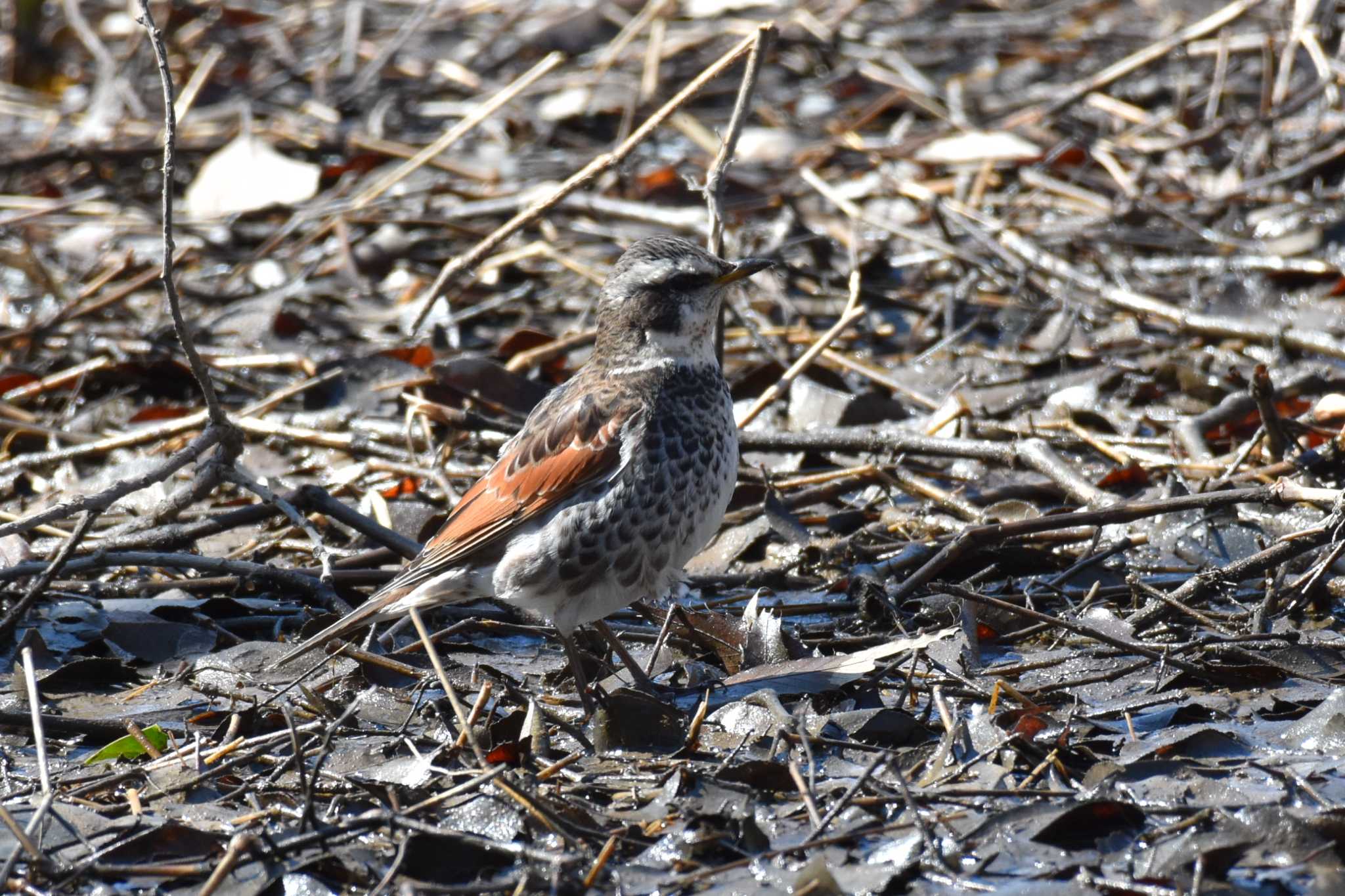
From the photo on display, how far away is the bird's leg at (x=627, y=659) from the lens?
188 inches

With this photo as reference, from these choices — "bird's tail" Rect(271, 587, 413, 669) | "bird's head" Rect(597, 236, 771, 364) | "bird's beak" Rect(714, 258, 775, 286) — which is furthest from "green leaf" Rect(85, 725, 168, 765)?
"bird's beak" Rect(714, 258, 775, 286)

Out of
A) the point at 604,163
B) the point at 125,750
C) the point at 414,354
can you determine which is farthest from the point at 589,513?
the point at 414,354

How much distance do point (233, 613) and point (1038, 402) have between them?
343 cm

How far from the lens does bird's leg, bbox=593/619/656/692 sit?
4781mm

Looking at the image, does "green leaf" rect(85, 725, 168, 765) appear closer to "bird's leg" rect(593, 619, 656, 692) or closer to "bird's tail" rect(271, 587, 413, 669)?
"bird's tail" rect(271, 587, 413, 669)

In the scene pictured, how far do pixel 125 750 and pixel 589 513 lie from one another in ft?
4.97

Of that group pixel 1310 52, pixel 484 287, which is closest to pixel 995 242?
pixel 1310 52

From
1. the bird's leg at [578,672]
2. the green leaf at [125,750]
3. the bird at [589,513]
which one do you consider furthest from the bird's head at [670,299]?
the green leaf at [125,750]

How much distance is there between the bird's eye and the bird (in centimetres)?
29

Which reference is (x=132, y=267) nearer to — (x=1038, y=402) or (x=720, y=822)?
(x=1038, y=402)

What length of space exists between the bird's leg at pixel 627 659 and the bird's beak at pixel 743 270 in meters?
1.21

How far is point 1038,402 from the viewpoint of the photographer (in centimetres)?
658

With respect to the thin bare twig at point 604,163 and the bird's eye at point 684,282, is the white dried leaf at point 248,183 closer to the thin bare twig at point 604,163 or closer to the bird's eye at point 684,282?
the thin bare twig at point 604,163

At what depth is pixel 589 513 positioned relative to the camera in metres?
4.77
